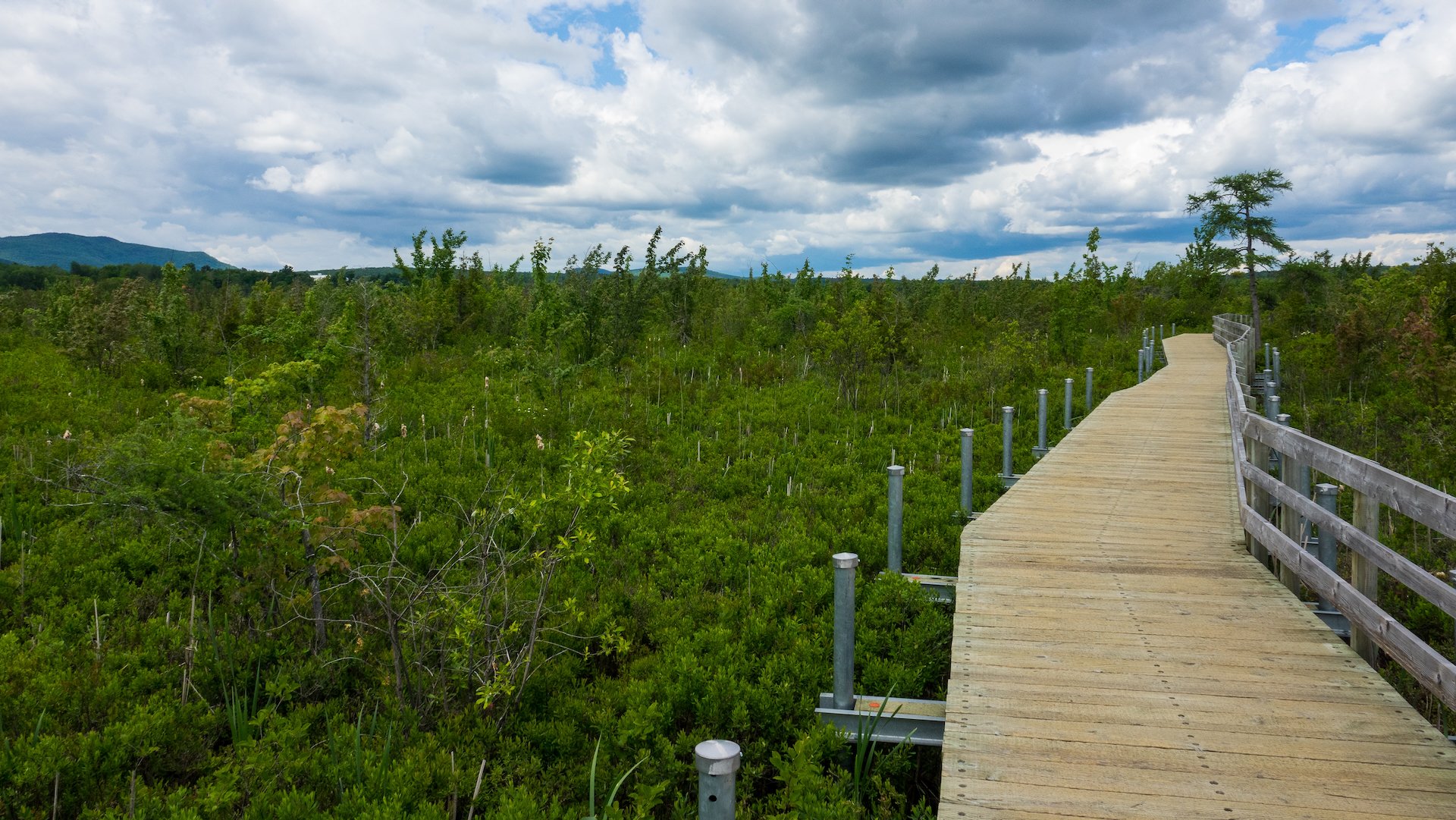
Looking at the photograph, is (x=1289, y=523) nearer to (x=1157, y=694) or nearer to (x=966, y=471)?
(x=966, y=471)

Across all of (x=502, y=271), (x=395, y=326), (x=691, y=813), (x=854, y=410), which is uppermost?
(x=502, y=271)

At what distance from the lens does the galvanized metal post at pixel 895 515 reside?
271 inches

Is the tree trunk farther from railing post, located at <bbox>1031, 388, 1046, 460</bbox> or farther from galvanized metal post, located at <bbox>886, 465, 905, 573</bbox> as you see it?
railing post, located at <bbox>1031, 388, 1046, 460</bbox>

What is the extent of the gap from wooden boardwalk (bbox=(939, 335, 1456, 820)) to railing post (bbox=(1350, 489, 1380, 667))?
0.45ft

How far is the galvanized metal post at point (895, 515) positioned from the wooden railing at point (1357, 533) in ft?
9.25

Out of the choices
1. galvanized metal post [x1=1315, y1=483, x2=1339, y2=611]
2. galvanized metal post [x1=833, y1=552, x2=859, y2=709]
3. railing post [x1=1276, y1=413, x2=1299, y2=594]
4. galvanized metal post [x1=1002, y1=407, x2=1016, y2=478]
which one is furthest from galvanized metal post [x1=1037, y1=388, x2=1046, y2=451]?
galvanized metal post [x1=833, y1=552, x2=859, y2=709]

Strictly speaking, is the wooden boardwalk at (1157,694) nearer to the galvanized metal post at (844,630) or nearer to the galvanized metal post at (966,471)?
the galvanized metal post at (844,630)

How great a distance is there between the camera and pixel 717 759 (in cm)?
250

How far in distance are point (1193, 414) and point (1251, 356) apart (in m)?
11.3

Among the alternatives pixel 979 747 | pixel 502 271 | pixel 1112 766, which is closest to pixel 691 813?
pixel 979 747

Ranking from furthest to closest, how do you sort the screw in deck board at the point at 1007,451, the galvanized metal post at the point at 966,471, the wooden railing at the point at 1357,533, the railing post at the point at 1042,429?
the railing post at the point at 1042,429 < the screw in deck board at the point at 1007,451 < the galvanized metal post at the point at 966,471 < the wooden railing at the point at 1357,533

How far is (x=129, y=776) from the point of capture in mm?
4355

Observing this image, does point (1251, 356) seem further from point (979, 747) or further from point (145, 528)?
point (145, 528)

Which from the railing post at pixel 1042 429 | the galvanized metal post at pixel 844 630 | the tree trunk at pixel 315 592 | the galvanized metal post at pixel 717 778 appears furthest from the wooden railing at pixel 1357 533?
the tree trunk at pixel 315 592
